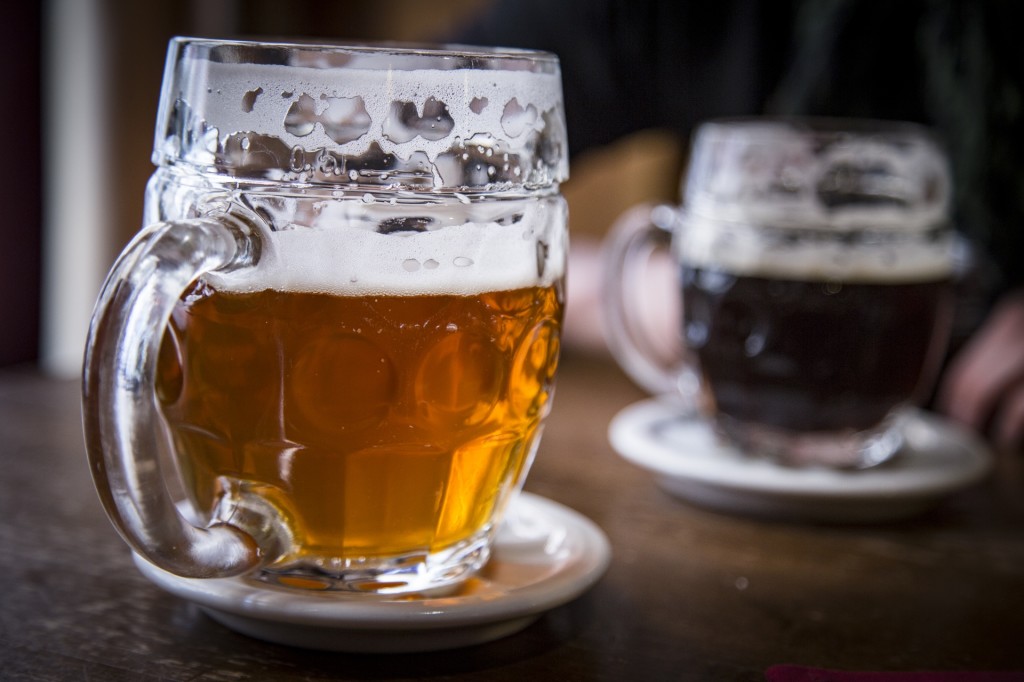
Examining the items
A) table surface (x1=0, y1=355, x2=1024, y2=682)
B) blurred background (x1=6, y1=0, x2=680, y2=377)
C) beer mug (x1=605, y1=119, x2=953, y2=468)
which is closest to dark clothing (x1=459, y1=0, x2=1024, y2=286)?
beer mug (x1=605, y1=119, x2=953, y2=468)

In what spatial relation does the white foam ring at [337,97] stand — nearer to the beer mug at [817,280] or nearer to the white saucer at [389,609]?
the white saucer at [389,609]

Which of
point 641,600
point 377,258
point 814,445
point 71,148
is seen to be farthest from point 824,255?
point 71,148

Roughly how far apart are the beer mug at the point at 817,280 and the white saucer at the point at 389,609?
0.32 meters

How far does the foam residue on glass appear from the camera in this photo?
1.67 ft

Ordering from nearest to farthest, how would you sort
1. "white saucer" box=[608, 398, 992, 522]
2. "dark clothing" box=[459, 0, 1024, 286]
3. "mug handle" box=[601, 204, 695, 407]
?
"white saucer" box=[608, 398, 992, 522] < "mug handle" box=[601, 204, 695, 407] < "dark clothing" box=[459, 0, 1024, 286]

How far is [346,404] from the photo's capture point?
528 millimetres

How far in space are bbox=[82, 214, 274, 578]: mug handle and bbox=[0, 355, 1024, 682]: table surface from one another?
7 cm

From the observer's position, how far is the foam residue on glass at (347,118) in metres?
0.51

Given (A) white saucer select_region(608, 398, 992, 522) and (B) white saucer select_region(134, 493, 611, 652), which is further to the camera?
(A) white saucer select_region(608, 398, 992, 522)

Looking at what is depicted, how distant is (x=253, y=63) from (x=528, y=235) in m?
0.15

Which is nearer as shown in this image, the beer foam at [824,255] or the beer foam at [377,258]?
the beer foam at [377,258]

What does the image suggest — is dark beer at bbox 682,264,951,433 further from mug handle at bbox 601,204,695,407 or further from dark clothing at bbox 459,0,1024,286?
dark clothing at bbox 459,0,1024,286

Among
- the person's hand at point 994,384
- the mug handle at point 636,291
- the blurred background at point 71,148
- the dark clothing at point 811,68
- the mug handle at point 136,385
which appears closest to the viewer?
the mug handle at point 136,385

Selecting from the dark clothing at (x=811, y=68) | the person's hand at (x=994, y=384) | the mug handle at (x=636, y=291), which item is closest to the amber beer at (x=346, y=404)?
the mug handle at (x=636, y=291)
